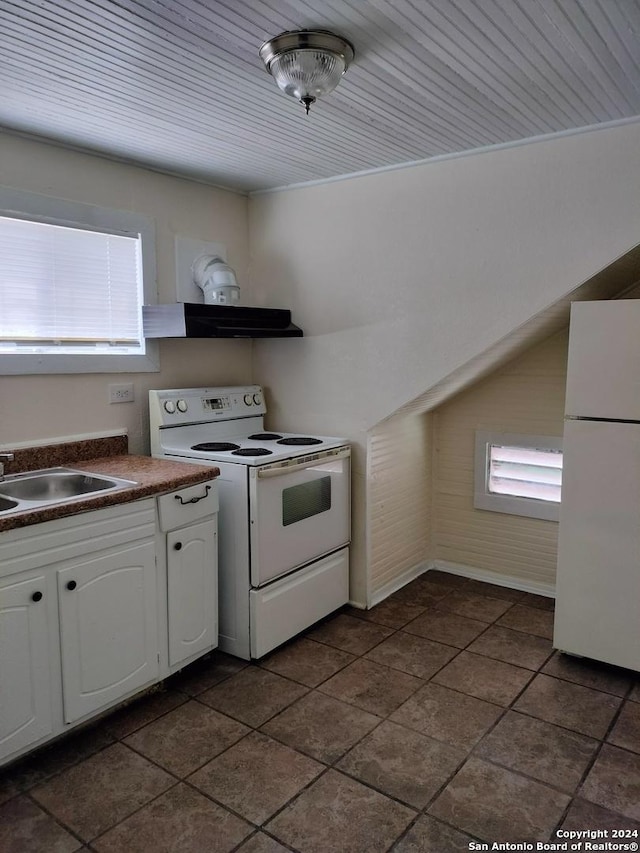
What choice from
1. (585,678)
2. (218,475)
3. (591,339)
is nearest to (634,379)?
(591,339)

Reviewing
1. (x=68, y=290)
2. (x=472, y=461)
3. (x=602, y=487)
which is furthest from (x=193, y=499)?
(x=472, y=461)

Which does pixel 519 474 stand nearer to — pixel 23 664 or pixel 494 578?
pixel 494 578

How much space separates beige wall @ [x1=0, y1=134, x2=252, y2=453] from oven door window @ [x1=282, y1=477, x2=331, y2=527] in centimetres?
80

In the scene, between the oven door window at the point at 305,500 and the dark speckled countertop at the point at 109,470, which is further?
the oven door window at the point at 305,500

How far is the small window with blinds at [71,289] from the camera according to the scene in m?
2.51

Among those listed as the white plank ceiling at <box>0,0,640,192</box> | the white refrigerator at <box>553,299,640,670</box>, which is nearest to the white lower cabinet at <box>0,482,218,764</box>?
the white plank ceiling at <box>0,0,640,192</box>

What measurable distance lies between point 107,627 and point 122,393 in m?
1.16

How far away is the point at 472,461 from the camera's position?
145 inches

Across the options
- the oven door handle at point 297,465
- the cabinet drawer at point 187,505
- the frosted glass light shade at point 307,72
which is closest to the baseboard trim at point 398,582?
the oven door handle at point 297,465

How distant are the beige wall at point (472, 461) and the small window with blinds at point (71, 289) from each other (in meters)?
1.83

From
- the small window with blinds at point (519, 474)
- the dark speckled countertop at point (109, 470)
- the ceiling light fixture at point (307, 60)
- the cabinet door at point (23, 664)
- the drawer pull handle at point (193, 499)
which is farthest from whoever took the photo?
the small window with blinds at point (519, 474)

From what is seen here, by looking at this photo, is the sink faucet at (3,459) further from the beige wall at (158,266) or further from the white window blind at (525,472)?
the white window blind at (525,472)

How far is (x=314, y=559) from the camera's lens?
3008mm

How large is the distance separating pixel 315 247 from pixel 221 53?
1513 mm
